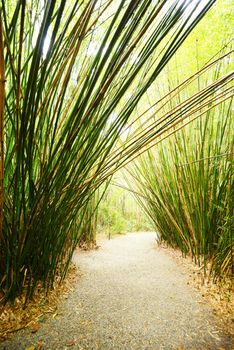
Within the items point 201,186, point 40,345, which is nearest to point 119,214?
point 201,186

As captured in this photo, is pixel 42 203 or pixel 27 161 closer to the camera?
pixel 27 161

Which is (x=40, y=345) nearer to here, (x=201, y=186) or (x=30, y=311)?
(x=30, y=311)

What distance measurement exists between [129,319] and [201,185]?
37.3 inches

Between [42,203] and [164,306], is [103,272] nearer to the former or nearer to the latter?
[164,306]

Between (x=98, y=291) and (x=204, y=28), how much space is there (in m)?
2.00

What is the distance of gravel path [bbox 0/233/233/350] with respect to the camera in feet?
2.67

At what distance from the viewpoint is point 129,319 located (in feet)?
3.22

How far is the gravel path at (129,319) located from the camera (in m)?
0.81

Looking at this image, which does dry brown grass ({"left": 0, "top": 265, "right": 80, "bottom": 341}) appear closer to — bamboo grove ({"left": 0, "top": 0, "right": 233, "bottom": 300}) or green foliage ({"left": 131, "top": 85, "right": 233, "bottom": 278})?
bamboo grove ({"left": 0, "top": 0, "right": 233, "bottom": 300})

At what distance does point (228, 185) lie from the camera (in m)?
1.32

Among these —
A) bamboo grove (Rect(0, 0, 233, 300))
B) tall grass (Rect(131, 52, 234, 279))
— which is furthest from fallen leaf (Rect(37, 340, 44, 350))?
tall grass (Rect(131, 52, 234, 279))

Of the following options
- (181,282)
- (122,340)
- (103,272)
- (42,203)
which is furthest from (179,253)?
(42,203)

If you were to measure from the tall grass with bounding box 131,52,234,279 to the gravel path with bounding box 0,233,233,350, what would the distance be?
31 cm

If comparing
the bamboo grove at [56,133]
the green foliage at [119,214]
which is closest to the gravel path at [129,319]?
the bamboo grove at [56,133]
